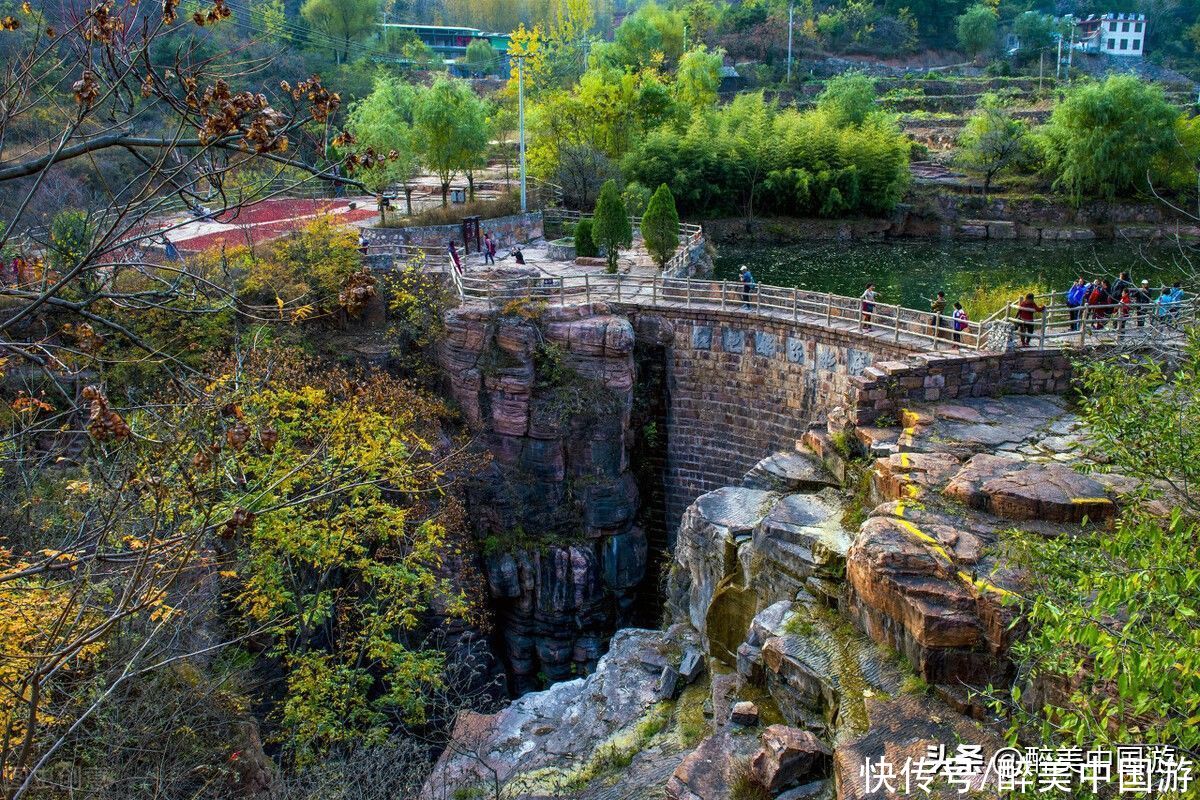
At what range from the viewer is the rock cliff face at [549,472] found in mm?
22797

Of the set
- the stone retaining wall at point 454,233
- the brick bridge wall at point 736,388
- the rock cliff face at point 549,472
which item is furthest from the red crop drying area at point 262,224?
the brick bridge wall at point 736,388

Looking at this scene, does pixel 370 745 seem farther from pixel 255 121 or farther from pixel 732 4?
pixel 732 4

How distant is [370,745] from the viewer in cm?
1489

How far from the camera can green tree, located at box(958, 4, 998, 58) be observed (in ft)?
267

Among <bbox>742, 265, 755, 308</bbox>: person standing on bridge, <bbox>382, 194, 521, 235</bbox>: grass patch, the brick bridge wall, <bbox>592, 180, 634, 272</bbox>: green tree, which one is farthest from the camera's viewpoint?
<bbox>382, 194, 521, 235</bbox>: grass patch

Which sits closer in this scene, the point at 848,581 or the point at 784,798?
the point at 784,798

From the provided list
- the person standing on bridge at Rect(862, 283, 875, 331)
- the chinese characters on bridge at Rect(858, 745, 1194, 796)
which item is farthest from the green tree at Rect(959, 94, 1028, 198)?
the chinese characters on bridge at Rect(858, 745, 1194, 796)

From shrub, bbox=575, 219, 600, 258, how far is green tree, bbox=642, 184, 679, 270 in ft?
5.69

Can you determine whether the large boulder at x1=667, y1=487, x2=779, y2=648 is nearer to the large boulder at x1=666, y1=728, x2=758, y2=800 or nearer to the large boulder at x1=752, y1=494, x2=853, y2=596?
the large boulder at x1=752, y1=494, x2=853, y2=596

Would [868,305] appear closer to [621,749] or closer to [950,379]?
[950,379]

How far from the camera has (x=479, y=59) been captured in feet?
261

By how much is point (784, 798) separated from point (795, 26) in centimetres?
8001

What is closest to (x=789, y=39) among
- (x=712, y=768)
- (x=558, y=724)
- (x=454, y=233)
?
(x=454, y=233)

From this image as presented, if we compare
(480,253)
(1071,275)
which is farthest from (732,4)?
(480,253)
